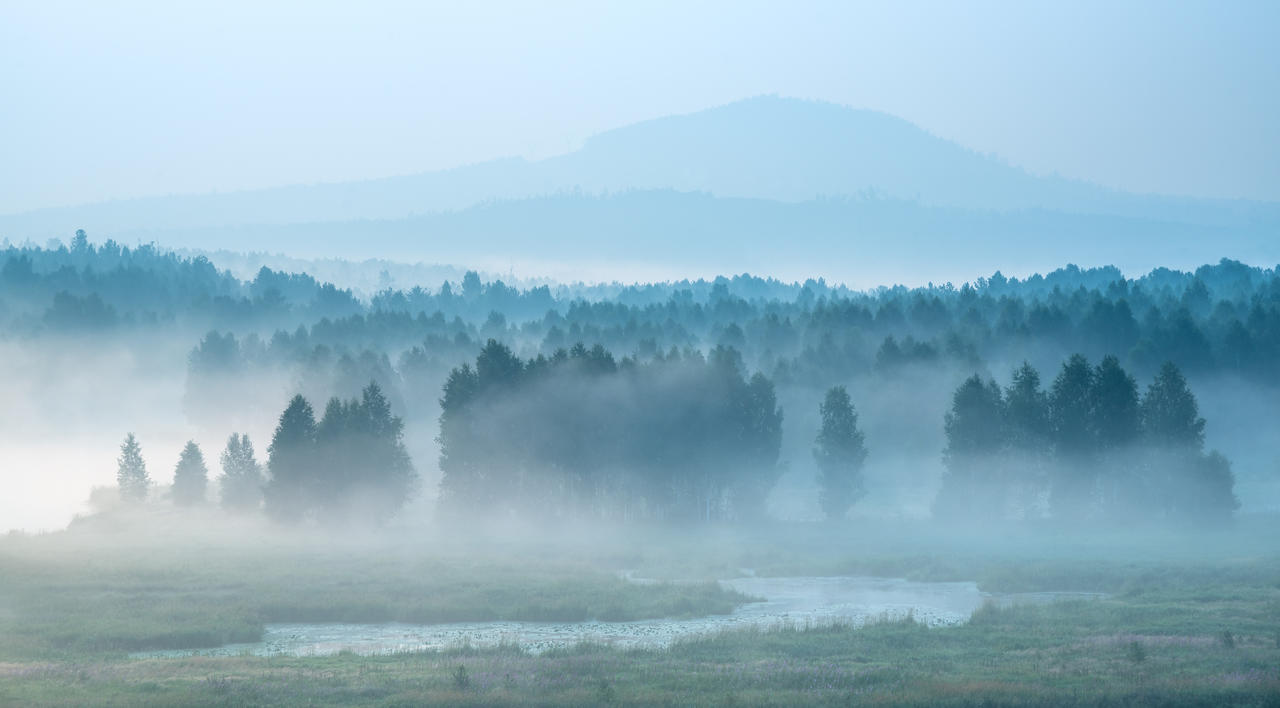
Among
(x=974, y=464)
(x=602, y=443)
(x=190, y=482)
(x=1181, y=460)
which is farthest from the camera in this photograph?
(x=190, y=482)

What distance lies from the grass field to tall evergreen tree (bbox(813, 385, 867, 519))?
24.2 ft

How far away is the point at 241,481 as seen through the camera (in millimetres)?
110875

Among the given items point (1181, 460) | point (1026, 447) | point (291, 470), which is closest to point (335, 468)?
point (291, 470)

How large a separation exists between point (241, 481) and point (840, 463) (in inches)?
2098

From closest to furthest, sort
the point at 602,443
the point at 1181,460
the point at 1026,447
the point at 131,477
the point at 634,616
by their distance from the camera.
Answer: the point at 634,616 → the point at 1181,460 → the point at 1026,447 → the point at 602,443 → the point at 131,477

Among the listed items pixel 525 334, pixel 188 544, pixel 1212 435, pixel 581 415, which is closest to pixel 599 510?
pixel 581 415

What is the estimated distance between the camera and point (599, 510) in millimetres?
110000

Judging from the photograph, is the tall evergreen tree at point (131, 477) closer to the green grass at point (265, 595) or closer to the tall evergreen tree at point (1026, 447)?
the green grass at point (265, 595)

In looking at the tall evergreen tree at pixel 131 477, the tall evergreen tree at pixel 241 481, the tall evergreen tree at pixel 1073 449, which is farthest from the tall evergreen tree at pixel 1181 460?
the tall evergreen tree at pixel 131 477

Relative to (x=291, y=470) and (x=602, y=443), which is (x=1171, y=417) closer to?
(x=602, y=443)

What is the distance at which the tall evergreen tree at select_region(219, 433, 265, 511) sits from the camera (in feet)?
362

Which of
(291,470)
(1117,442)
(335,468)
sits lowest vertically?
(291,470)

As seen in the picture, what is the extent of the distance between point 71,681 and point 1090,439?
83382mm

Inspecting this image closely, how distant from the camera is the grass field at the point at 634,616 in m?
39.2
